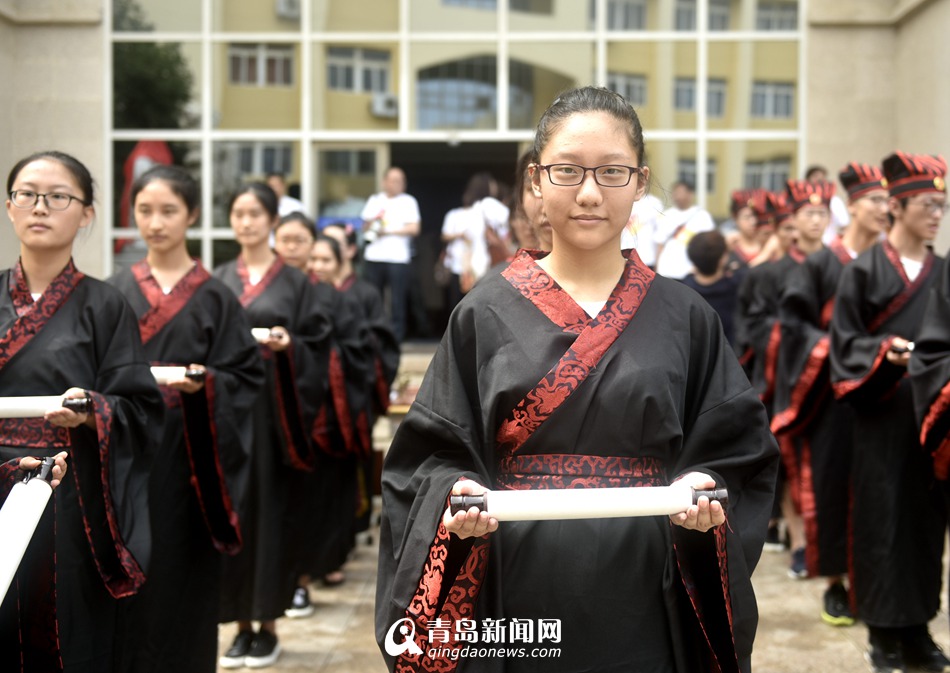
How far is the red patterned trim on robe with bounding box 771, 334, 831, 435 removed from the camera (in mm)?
5711

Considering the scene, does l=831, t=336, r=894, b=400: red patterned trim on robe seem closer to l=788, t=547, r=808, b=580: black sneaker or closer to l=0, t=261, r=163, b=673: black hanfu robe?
l=788, t=547, r=808, b=580: black sneaker

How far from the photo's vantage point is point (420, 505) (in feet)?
8.22

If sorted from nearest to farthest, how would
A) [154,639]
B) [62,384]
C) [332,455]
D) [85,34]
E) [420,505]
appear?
[420,505]
[62,384]
[154,639]
[332,455]
[85,34]

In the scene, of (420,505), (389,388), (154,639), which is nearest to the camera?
(420,505)

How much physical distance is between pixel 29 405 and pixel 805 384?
13.1ft

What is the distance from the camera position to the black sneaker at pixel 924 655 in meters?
4.93

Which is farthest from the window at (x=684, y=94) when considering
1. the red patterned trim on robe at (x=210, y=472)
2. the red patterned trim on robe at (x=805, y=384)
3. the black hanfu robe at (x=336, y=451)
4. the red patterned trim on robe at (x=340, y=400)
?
the red patterned trim on robe at (x=210, y=472)

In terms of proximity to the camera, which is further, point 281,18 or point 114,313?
point 281,18

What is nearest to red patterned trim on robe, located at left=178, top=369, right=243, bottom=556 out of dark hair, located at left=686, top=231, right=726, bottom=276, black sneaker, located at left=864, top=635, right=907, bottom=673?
black sneaker, located at left=864, top=635, right=907, bottom=673

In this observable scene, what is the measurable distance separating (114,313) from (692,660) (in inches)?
86.4

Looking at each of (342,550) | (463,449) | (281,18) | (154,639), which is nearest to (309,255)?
(342,550)

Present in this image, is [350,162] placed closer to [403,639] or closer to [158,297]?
[158,297]

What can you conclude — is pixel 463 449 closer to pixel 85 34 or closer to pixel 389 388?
pixel 389 388

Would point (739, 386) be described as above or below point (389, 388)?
above
